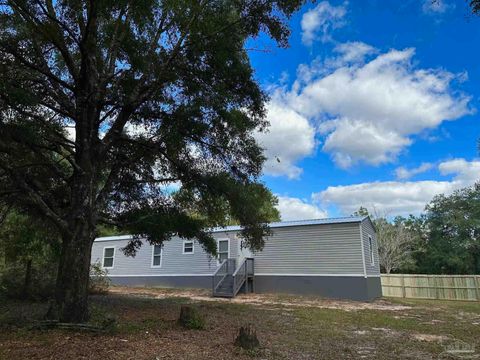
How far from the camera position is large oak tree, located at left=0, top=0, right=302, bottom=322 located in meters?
6.94

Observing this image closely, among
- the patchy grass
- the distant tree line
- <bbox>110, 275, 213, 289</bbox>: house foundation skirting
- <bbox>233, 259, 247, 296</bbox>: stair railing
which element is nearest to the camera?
the patchy grass

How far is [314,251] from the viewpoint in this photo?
55.7ft

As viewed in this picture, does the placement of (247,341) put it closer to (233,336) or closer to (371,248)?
(233,336)

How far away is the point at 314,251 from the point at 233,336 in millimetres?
10577

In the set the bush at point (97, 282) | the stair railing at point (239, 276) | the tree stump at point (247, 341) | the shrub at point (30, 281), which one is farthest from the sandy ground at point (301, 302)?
the tree stump at point (247, 341)

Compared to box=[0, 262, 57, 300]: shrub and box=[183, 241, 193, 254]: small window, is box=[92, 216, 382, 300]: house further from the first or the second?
box=[0, 262, 57, 300]: shrub

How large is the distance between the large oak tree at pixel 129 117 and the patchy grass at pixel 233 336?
1.08 meters

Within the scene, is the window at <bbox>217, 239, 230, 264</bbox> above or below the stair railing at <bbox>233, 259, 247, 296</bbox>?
above

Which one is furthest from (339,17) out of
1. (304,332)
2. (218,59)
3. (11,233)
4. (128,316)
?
(11,233)

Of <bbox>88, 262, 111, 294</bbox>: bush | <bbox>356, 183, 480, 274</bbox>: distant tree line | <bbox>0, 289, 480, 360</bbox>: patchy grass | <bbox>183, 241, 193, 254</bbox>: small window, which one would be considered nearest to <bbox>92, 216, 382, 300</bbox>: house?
<bbox>183, 241, 193, 254</bbox>: small window

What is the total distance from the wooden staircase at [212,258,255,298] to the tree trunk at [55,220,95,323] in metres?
10.3

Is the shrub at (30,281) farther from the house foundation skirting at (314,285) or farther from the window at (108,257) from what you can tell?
the window at (108,257)

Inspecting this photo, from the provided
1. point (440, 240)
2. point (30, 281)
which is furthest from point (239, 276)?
point (440, 240)

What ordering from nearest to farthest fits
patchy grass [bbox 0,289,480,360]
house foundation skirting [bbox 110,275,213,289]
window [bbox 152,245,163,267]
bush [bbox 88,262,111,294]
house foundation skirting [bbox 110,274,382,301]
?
patchy grass [bbox 0,289,480,360]
bush [bbox 88,262,111,294]
house foundation skirting [bbox 110,274,382,301]
house foundation skirting [bbox 110,275,213,289]
window [bbox 152,245,163,267]
